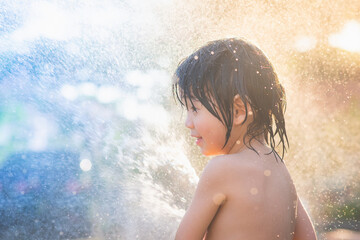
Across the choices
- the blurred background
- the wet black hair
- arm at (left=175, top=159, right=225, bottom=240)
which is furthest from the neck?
the blurred background

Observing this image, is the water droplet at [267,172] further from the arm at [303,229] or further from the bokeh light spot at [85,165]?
the bokeh light spot at [85,165]

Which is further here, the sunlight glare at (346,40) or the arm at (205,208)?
the sunlight glare at (346,40)

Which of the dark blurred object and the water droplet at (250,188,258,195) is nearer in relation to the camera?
the water droplet at (250,188,258,195)

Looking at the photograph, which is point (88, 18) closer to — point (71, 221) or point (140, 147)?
point (140, 147)

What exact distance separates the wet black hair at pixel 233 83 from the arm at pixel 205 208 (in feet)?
0.51

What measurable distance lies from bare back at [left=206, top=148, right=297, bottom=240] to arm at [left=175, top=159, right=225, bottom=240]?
0.02m

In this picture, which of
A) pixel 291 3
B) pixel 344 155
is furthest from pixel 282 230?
pixel 291 3

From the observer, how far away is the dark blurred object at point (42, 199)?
159 cm

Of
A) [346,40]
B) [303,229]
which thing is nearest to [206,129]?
[303,229]

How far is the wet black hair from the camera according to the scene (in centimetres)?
139

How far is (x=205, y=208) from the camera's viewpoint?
4.36 ft

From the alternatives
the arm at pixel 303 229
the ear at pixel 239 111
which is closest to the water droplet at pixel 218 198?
the ear at pixel 239 111

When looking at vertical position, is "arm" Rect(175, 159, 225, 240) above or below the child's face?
below

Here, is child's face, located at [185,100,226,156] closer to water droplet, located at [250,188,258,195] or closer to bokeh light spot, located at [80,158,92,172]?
water droplet, located at [250,188,258,195]
